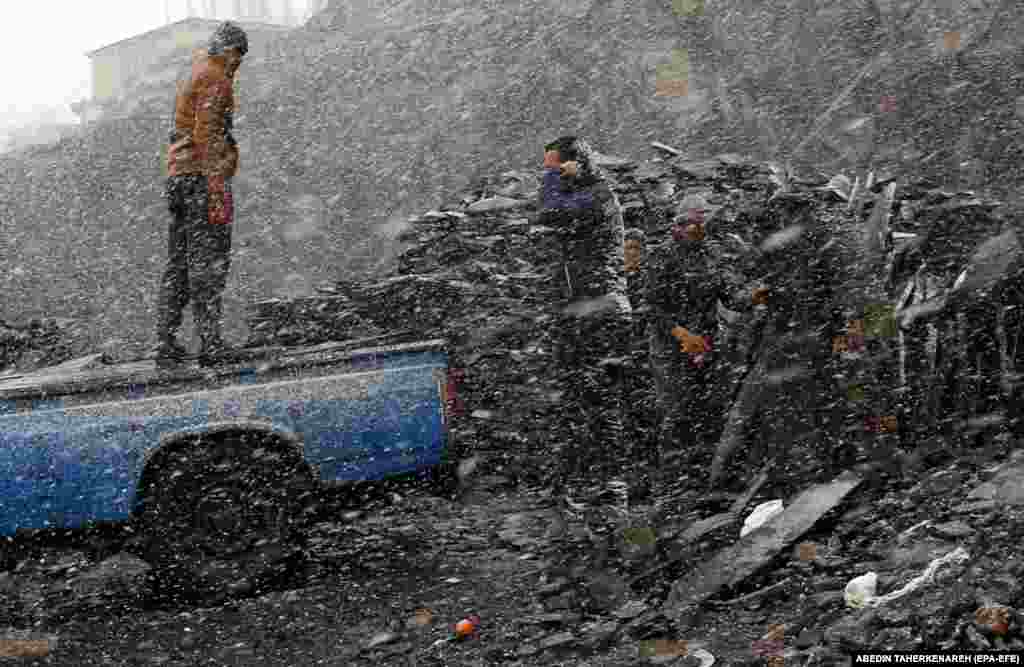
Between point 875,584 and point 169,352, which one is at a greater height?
point 169,352

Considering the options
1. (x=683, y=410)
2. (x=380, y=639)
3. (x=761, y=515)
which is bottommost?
(x=380, y=639)

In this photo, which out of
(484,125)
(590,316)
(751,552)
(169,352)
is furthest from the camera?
(484,125)

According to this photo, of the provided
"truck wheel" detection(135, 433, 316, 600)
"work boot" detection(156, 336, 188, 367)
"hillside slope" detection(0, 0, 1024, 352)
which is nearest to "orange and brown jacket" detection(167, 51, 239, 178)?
"work boot" detection(156, 336, 188, 367)

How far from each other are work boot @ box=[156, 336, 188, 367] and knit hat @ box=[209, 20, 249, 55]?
1.65m

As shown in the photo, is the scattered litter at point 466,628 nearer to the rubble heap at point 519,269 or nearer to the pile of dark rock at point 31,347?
the rubble heap at point 519,269

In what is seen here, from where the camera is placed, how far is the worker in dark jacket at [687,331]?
628 cm

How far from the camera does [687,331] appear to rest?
6668 mm

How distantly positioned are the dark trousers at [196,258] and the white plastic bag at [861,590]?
3.70 meters

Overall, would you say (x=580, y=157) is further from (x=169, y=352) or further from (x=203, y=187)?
(x=169, y=352)

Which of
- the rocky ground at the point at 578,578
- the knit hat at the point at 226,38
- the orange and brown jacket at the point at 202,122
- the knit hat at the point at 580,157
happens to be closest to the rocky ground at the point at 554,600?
the rocky ground at the point at 578,578

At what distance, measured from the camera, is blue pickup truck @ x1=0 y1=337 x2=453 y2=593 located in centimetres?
476

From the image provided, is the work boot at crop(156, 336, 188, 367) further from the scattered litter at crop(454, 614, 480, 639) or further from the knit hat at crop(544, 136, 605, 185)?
the knit hat at crop(544, 136, 605, 185)

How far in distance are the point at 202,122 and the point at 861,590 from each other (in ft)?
13.8

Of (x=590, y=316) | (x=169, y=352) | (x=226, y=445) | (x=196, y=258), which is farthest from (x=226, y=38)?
(x=590, y=316)
